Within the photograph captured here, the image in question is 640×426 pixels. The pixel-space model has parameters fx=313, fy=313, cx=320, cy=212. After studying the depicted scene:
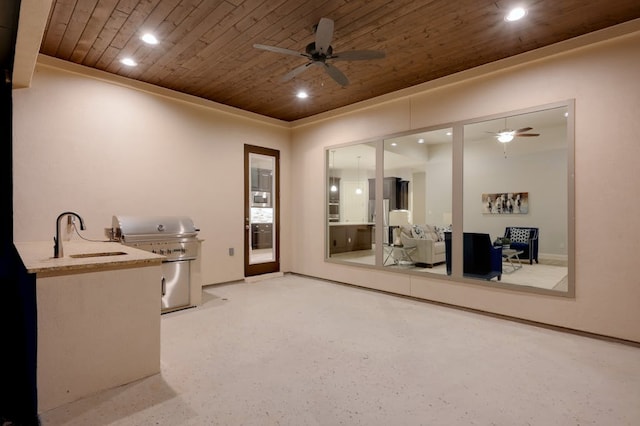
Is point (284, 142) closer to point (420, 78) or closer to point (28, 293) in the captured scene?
point (420, 78)

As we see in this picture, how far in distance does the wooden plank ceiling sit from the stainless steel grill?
6.09 feet

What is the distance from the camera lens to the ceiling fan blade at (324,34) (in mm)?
2471

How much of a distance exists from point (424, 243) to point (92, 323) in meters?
3.95

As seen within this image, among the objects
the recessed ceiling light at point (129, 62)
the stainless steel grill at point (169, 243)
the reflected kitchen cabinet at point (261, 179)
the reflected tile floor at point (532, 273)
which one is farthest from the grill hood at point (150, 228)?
the reflected tile floor at point (532, 273)

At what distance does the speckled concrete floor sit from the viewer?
1826 mm

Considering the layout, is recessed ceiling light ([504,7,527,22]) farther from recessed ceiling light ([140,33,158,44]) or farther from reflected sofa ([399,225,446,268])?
recessed ceiling light ([140,33,158,44])

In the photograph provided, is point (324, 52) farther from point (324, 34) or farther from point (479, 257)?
→ point (479, 257)

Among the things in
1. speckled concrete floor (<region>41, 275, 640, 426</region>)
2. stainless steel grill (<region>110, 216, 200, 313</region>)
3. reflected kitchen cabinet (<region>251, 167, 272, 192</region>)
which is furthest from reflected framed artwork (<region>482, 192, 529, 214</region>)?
stainless steel grill (<region>110, 216, 200, 313</region>)

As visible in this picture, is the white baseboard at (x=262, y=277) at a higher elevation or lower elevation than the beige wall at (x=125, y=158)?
lower

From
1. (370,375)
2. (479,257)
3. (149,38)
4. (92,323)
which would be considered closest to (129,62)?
(149,38)

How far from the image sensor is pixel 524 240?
4324 millimetres

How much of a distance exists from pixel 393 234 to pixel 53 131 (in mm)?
4564

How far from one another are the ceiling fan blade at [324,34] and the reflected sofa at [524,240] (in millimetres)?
3398

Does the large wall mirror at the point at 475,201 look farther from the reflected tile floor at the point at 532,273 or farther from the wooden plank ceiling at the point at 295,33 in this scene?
the wooden plank ceiling at the point at 295,33
